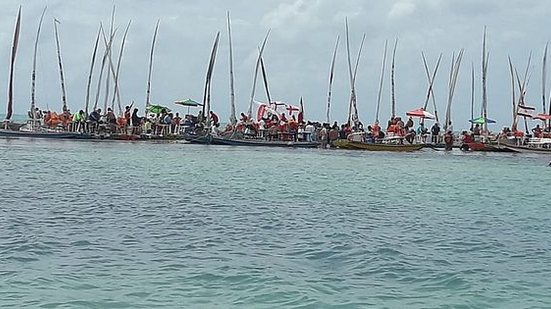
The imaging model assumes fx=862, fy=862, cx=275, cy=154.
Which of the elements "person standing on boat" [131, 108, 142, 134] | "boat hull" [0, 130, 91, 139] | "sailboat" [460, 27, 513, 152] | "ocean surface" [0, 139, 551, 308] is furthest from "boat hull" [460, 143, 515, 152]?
"boat hull" [0, 130, 91, 139]

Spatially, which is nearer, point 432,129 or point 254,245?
point 254,245

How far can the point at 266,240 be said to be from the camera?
1312cm

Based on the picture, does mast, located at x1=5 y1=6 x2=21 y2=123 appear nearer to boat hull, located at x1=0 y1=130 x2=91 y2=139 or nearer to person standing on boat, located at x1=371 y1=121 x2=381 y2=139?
boat hull, located at x1=0 y1=130 x2=91 y2=139

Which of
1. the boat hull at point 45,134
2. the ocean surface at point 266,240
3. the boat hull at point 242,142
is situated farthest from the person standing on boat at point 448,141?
the ocean surface at point 266,240

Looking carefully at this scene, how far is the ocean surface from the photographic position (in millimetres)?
9555

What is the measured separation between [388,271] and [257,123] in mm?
37407

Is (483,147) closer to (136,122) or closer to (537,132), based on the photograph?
(537,132)

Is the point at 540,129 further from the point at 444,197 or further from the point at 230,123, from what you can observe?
the point at 444,197

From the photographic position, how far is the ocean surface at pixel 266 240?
9.55 m

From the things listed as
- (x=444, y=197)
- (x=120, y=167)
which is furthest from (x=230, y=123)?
(x=444, y=197)

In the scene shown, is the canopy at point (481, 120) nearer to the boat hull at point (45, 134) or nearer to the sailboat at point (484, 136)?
the sailboat at point (484, 136)

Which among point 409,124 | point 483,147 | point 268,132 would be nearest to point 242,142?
point 268,132

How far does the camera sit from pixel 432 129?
49.0m

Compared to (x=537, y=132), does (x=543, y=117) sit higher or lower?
higher
